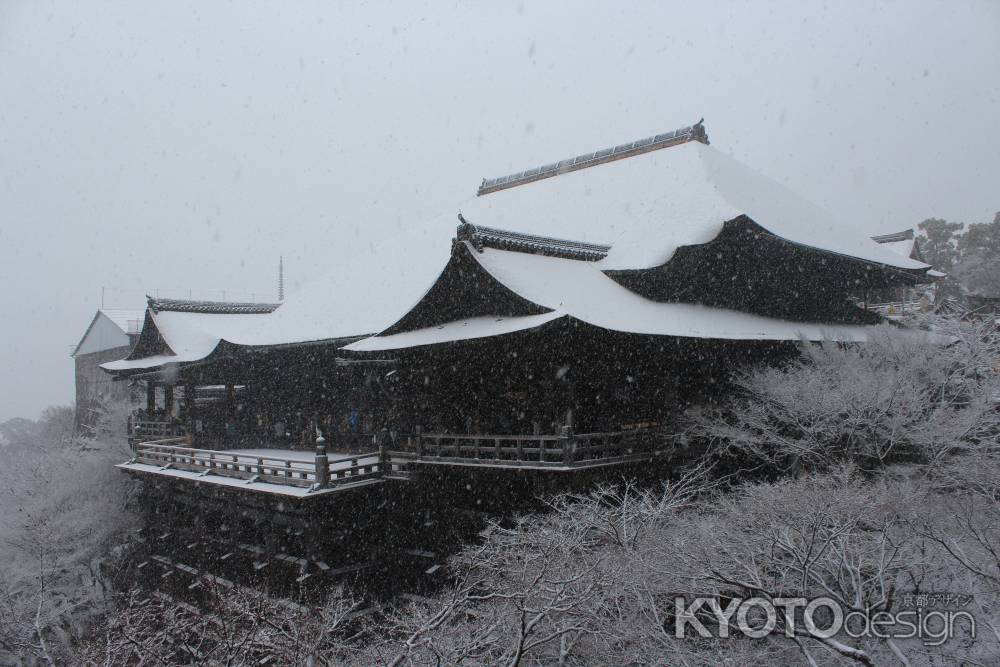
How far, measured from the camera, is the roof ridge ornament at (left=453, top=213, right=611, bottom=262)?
12.0m

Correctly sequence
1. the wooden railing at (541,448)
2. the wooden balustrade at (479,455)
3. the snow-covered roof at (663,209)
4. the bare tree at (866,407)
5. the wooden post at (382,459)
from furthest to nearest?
the snow-covered roof at (663,209), the wooden post at (382,459), the bare tree at (866,407), the wooden balustrade at (479,455), the wooden railing at (541,448)

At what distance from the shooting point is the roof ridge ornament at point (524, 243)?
11977 mm

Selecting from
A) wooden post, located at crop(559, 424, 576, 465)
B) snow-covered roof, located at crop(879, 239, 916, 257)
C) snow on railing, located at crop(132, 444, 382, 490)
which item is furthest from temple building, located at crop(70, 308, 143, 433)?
snow-covered roof, located at crop(879, 239, 916, 257)

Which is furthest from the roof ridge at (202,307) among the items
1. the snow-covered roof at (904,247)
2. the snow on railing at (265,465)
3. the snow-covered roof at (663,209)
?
the snow-covered roof at (904,247)

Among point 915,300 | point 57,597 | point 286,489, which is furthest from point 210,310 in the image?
point 915,300

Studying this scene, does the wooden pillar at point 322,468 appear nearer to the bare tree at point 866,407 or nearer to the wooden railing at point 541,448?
the wooden railing at point 541,448

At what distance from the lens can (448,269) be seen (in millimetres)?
12258

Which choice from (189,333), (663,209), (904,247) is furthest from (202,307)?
(904,247)

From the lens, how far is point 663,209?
16.2m

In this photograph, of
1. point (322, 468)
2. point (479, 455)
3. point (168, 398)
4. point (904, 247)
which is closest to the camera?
point (479, 455)

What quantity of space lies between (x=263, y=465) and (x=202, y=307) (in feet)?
33.9

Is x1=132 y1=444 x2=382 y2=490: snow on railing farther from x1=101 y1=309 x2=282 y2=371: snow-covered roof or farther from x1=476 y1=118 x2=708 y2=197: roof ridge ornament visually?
x1=476 y1=118 x2=708 y2=197: roof ridge ornament

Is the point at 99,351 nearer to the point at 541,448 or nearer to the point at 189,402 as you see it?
the point at 189,402

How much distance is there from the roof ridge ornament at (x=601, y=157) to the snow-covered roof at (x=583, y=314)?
7.34 m
